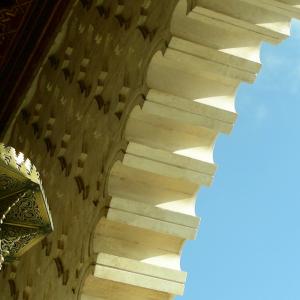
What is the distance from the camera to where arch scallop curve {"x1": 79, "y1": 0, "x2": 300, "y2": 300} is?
19.7ft

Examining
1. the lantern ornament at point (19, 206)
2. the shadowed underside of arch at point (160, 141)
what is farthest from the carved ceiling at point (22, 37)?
the lantern ornament at point (19, 206)

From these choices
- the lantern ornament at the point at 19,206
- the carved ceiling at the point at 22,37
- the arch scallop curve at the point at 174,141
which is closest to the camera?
the lantern ornament at the point at 19,206

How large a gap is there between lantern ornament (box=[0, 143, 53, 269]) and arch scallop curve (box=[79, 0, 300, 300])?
122 inches

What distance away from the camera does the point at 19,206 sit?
2805mm

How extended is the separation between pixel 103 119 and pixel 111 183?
592 millimetres

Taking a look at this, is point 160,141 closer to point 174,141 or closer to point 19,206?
point 174,141

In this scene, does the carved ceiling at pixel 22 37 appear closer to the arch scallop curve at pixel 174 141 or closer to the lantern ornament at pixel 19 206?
the arch scallop curve at pixel 174 141

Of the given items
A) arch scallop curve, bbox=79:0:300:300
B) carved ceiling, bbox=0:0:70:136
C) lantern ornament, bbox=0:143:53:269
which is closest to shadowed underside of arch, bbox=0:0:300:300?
arch scallop curve, bbox=79:0:300:300

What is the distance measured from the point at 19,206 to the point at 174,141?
11.3 ft

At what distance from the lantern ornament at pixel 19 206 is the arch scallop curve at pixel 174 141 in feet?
10.1

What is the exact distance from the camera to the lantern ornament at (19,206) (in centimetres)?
274

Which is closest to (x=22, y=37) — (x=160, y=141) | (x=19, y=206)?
(x=160, y=141)

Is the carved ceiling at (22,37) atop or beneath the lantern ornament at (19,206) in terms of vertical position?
atop

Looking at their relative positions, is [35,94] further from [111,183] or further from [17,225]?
[17,225]
